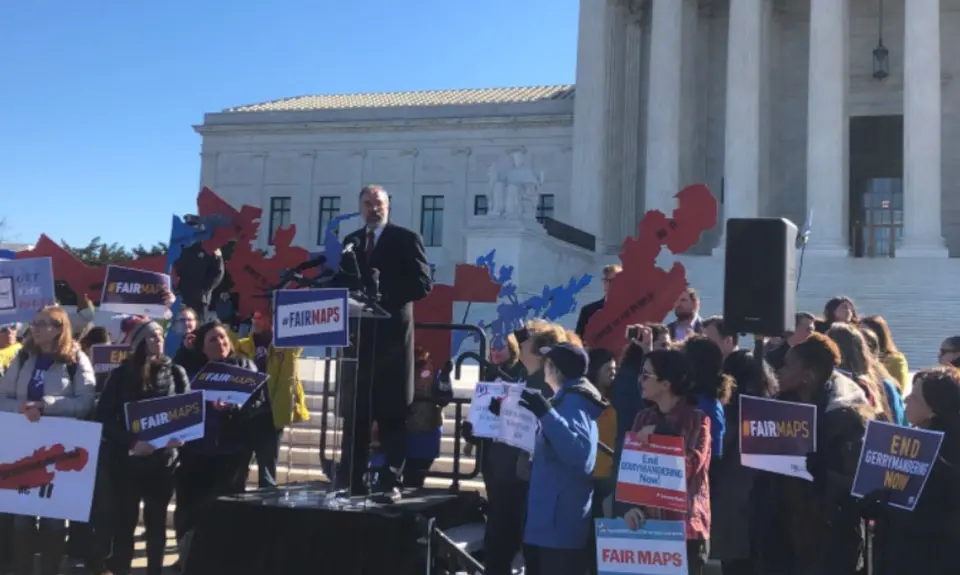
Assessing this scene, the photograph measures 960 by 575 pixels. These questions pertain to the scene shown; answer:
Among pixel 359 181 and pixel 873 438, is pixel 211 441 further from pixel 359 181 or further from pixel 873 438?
pixel 359 181

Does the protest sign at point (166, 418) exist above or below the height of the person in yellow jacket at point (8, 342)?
below

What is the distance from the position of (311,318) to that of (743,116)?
27269mm

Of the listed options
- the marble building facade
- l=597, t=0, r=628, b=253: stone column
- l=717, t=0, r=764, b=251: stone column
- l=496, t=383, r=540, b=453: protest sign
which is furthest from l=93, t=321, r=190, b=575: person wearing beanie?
l=597, t=0, r=628, b=253: stone column

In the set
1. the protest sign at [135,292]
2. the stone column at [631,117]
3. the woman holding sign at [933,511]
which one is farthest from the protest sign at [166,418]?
the stone column at [631,117]

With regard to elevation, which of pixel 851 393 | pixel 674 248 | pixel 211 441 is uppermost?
pixel 674 248

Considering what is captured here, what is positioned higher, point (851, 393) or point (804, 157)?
point (804, 157)

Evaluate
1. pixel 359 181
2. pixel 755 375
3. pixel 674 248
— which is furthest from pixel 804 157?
pixel 755 375

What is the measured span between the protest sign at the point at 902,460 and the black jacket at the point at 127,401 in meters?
4.69

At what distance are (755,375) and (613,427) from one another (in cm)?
99

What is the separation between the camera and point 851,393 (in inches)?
219

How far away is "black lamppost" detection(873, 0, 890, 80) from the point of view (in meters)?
31.8

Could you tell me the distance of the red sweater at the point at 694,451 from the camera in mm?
5148

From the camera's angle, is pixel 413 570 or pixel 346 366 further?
pixel 346 366

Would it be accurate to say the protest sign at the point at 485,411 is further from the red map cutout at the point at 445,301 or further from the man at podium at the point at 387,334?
the red map cutout at the point at 445,301
